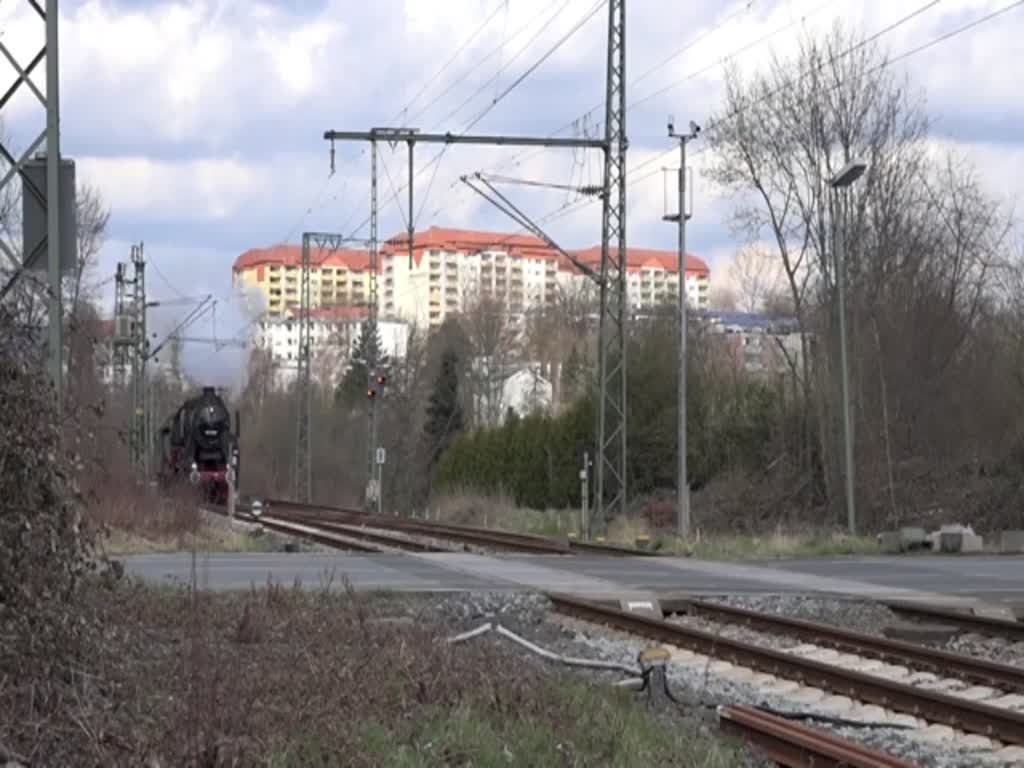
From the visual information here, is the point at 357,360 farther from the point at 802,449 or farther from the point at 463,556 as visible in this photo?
the point at 463,556

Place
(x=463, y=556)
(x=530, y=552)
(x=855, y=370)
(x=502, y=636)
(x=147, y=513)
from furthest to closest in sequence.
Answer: (x=855, y=370)
(x=147, y=513)
(x=530, y=552)
(x=463, y=556)
(x=502, y=636)

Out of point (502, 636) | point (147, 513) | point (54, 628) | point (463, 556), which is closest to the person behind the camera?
point (54, 628)

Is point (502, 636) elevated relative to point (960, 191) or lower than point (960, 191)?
lower

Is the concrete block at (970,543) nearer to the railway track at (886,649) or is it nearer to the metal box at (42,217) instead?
the railway track at (886,649)

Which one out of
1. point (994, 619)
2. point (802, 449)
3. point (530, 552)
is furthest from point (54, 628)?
point (802, 449)

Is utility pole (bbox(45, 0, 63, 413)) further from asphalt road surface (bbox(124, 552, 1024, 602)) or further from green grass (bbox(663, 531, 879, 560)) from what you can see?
green grass (bbox(663, 531, 879, 560))

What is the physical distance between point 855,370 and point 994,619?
31.5 m

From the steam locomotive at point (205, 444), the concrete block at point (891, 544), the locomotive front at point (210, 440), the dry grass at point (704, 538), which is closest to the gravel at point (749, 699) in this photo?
the dry grass at point (704, 538)

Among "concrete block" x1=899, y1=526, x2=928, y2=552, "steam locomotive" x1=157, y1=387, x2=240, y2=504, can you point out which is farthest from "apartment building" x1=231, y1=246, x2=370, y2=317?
"concrete block" x1=899, y1=526, x2=928, y2=552

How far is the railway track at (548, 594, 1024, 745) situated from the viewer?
1112 centimetres

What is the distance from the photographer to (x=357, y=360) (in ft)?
309

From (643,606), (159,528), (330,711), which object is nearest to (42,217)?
(330,711)

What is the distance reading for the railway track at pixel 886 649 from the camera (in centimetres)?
1370

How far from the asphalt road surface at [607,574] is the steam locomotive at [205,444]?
2937cm
